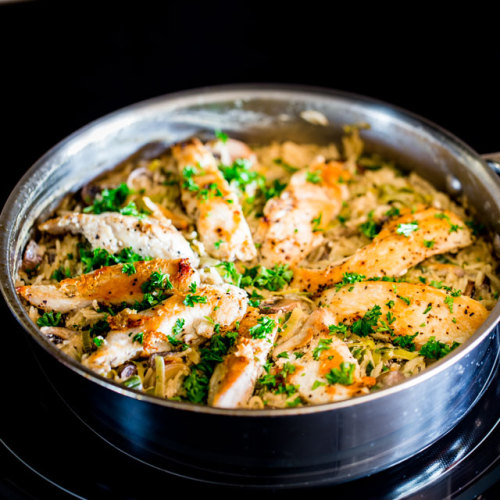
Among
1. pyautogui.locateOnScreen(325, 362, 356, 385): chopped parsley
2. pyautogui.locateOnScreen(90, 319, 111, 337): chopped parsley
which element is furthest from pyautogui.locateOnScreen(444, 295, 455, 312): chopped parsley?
pyautogui.locateOnScreen(90, 319, 111, 337): chopped parsley

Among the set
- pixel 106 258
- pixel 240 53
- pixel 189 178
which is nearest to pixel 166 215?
pixel 189 178

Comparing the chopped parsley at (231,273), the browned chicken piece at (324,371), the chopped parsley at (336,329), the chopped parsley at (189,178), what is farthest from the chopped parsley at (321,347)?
the chopped parsley at (189,178)

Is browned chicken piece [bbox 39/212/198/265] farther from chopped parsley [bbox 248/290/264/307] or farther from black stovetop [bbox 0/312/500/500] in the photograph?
black stovetop [bbox 0/312/500/500]

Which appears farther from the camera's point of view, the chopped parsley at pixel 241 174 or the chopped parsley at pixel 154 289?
the chopped parsley at pixel 241 174

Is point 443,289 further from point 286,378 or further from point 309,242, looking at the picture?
point 286,378

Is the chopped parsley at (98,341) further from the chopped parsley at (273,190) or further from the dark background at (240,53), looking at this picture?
the dark background at (240,53)

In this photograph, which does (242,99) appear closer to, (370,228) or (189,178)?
(189,178)
